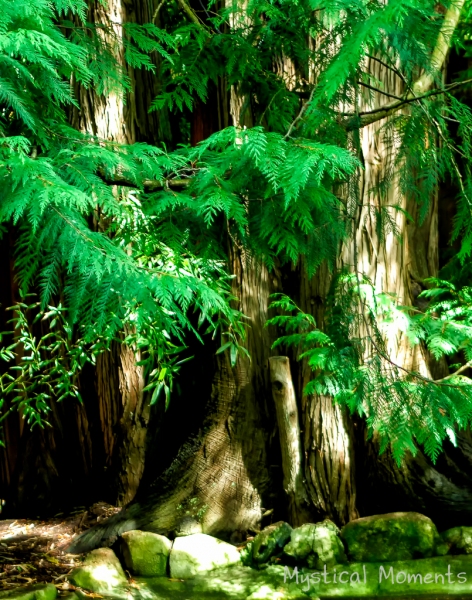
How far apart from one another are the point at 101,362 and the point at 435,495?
2.31m

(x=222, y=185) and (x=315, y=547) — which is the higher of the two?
(x=222, y=185)

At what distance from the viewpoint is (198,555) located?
152 inches

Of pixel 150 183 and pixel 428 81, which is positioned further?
pixel 428 81

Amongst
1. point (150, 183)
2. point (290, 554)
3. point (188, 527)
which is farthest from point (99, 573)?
point (150, 183)

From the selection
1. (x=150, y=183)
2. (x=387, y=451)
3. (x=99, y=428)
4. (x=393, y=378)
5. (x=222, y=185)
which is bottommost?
(x=387, y=451)

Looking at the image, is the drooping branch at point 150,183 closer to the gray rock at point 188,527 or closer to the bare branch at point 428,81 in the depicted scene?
the bare branch at point 428,81

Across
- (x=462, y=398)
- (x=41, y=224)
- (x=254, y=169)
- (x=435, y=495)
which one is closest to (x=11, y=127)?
(x=41, y=224)

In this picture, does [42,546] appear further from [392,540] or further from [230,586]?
[392,540]

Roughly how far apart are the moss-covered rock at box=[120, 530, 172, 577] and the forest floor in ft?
1.14

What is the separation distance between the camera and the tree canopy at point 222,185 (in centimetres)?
226

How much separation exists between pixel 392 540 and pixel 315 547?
44cm

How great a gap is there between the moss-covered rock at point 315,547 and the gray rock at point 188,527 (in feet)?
1.83

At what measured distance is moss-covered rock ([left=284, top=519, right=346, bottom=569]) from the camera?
380 cm

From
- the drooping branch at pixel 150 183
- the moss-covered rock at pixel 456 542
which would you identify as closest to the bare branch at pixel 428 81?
the drooping branch at pixel 150 183
